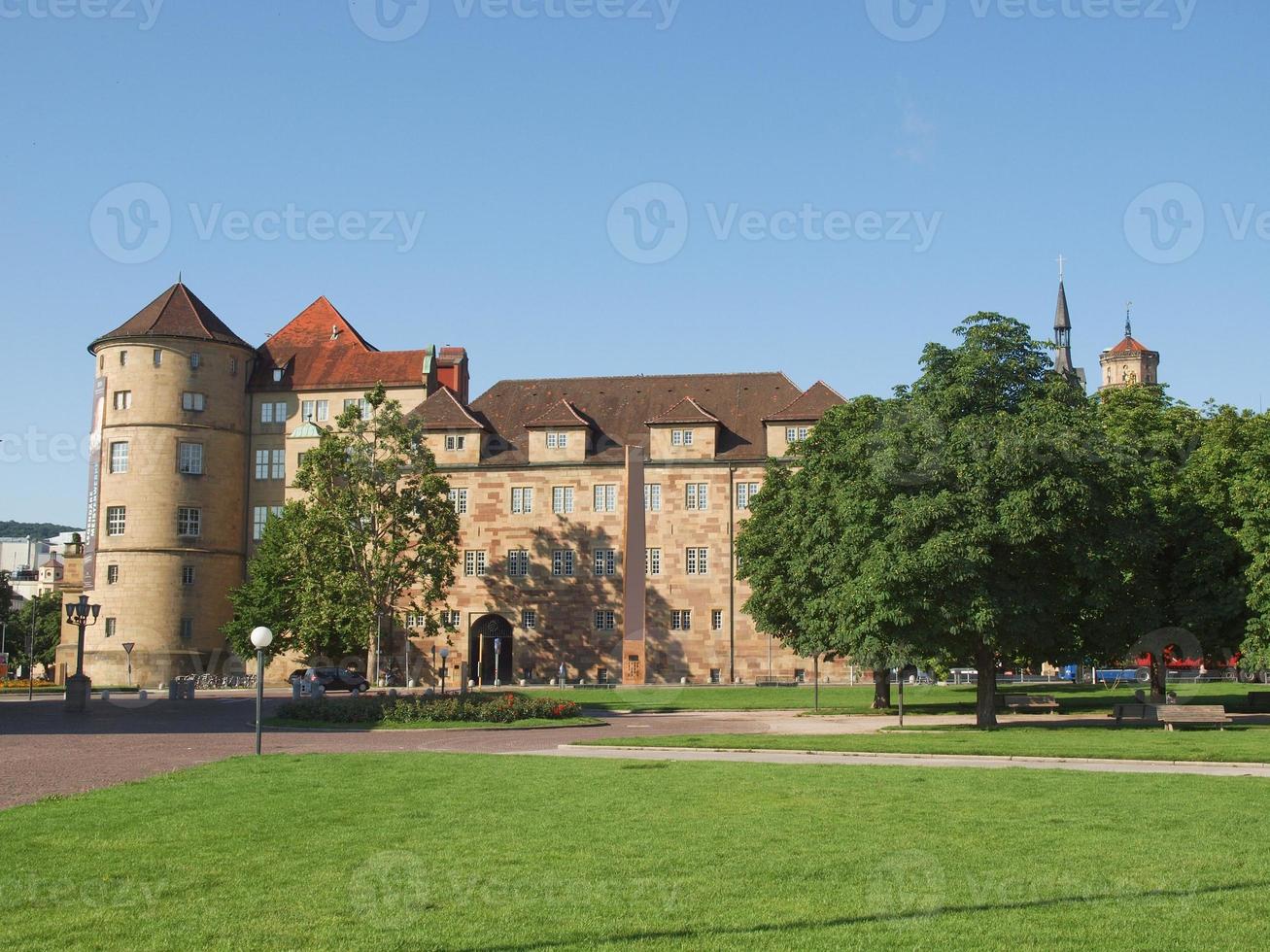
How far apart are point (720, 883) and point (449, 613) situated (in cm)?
6978

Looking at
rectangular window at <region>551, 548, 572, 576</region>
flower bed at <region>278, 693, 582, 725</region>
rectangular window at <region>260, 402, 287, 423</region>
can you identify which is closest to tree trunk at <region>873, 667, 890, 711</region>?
flower bed at <region>278, 693, 582, 725</region>

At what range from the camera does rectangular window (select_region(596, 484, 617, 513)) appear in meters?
79.8

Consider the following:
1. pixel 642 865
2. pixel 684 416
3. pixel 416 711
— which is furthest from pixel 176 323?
pixel 642 865

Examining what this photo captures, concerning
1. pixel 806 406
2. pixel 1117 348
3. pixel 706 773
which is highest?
pixel 1117 348

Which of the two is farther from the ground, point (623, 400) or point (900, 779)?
point (623, 400)

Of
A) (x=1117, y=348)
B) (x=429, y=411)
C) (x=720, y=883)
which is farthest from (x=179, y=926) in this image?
(x=1117, y=348)

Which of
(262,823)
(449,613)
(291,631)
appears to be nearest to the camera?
(262,823)

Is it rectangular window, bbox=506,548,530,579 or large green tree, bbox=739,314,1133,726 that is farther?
rectangular window, bbox=506,548,530,579

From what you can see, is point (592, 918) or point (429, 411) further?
point (429, 411)

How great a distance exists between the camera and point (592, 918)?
35.5 feet

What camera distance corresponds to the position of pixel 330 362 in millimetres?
90625

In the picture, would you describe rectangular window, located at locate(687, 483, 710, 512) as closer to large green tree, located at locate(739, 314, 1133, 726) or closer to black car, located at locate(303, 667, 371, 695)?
black car, located at locate(303, 667, 371, 695)

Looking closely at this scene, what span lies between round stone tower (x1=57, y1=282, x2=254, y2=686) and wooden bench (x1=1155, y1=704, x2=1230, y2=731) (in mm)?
61037

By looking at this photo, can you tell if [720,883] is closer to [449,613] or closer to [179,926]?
[179,926]
